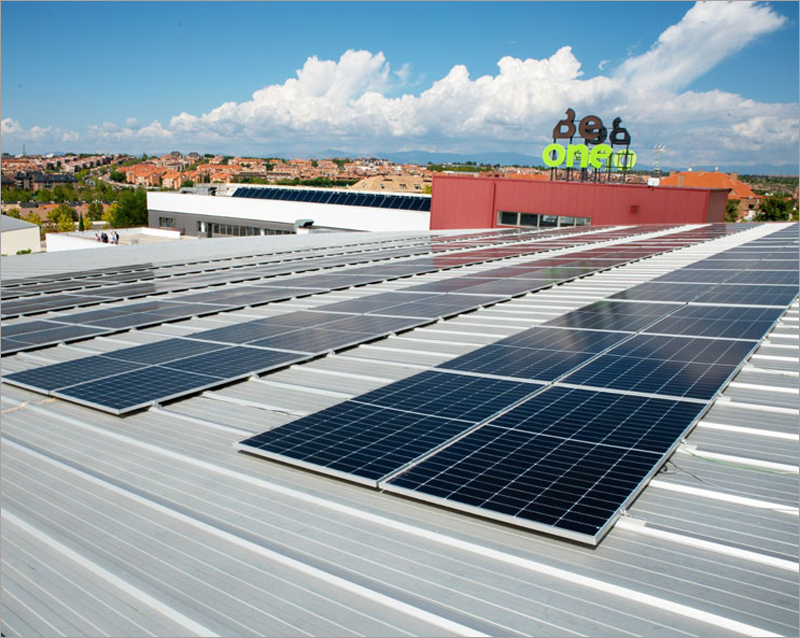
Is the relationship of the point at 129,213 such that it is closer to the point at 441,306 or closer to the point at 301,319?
the point at 301,319

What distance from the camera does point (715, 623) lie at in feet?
14.3

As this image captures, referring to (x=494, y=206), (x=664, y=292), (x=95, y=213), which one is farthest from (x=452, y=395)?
(x=95, y=213)

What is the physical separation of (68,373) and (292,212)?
56266 millimetres

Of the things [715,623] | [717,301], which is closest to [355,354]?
[715,623]

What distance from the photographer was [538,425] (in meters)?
7.21

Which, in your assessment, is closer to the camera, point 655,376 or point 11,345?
point 655,376

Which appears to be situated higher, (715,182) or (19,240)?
(715,182)

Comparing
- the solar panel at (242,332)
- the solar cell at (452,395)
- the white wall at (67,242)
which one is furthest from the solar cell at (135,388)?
the white wall at (67,242)

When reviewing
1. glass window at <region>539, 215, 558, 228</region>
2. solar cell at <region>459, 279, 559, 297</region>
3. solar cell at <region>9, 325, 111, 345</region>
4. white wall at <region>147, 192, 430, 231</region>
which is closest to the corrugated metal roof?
solar cell at <region>9, 325, 111, 345</region>

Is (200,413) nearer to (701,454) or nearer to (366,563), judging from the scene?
(366,563)

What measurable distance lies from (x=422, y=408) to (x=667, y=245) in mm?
24316

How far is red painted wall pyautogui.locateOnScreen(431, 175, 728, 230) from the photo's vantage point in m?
45.6

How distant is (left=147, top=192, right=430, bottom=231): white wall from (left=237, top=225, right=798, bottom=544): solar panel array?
45117 millimetres

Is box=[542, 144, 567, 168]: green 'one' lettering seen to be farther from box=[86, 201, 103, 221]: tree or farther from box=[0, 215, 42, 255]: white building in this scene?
box=[86, 201, 103, 221]: tree
